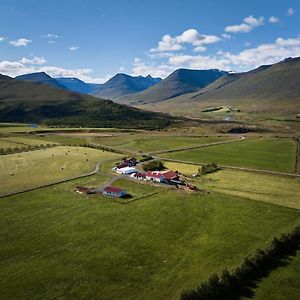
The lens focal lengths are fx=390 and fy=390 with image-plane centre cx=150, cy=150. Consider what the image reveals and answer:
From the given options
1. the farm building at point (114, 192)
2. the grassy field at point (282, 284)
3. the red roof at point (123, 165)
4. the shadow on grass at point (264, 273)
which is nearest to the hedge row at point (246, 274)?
the shadow on grass at point (264, 273)

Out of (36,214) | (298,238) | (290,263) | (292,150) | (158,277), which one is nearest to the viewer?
(158,277)

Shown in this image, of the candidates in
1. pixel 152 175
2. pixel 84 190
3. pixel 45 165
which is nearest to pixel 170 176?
pixel 152 175

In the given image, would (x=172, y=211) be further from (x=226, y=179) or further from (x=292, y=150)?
(x=292, y=150)

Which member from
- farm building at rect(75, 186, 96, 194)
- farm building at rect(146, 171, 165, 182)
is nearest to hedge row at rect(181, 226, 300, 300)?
farm building at rect(146, 171, 165, 182)

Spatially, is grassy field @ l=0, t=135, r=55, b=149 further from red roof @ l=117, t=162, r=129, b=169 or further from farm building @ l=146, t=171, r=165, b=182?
farm building @ l=146, t=171, r=165, b=182

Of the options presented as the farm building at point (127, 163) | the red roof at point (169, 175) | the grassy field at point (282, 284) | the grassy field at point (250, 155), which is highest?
the farm building at point (127, 163)

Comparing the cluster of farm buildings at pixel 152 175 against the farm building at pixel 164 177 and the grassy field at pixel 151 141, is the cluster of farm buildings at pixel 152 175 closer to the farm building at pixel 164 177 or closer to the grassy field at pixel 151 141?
the farm building at pixel 164 177

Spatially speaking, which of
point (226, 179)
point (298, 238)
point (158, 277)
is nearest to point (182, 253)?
point (158, 277)
